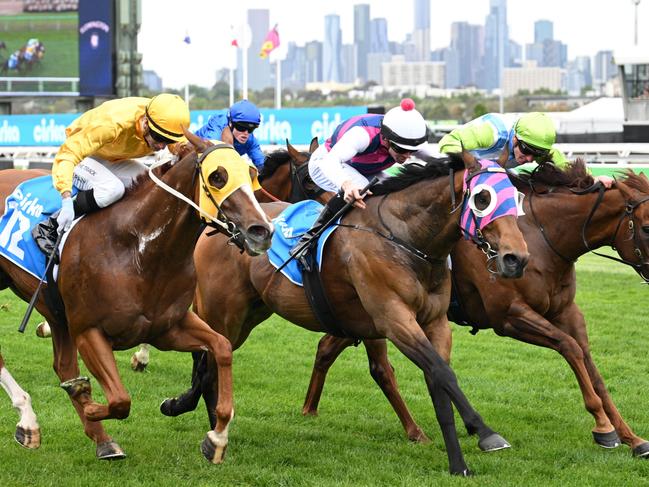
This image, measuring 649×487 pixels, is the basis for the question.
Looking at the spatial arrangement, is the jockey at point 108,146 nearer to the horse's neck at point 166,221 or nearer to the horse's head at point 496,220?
the horse's neck at point 166,221

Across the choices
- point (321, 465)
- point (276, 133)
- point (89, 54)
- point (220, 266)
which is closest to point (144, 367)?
point (220, 266)

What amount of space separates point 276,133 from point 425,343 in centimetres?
1650

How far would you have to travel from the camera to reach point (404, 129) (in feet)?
17.6

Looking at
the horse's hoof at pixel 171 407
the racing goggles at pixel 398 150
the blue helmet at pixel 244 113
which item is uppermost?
the blue helmet at pixel 244 113

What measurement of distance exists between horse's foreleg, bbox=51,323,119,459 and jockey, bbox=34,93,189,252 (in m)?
0.63

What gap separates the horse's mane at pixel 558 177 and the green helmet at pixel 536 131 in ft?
0.46

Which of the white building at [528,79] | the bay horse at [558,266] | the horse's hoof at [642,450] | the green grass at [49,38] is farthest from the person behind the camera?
the white building at [528,79]

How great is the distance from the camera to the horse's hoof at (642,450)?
5324mm

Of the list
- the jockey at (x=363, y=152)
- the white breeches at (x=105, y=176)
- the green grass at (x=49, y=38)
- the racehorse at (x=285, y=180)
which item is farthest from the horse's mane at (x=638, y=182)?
the green grass at (x=49, y=38)

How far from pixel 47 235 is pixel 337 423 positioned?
1.93 meters

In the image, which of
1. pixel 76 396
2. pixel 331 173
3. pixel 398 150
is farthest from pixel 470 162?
pixel 76 396

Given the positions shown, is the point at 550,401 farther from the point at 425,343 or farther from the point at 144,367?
the point at 144,367

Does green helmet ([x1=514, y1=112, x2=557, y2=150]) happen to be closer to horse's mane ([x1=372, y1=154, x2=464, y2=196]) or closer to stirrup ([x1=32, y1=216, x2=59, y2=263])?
horse's mane ([x1=372, y1=154, x2=464, y2=196])

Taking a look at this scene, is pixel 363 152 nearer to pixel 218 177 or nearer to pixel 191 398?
pixel 218 177
